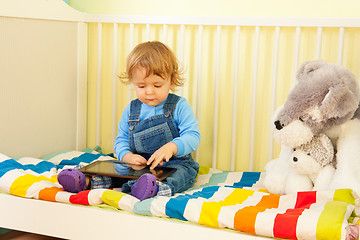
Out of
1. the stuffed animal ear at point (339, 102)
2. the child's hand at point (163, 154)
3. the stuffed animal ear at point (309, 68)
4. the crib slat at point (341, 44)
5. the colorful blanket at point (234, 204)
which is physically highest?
the crib slat at point (341, 44)

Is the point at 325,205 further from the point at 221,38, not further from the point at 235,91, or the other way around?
the point at 221,38

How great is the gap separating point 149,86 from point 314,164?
1.68 ft

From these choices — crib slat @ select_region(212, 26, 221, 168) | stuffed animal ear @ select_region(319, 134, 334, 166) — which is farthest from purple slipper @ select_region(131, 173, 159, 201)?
crib slat @ select_region(212, 26, 221, 168)

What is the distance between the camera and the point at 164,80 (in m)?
1.37

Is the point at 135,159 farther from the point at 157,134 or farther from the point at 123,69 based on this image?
the point at 123,69

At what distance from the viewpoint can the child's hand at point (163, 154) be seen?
1.27m

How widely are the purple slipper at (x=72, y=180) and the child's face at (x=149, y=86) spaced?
12.6 inches

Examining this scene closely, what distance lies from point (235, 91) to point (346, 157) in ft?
1.71

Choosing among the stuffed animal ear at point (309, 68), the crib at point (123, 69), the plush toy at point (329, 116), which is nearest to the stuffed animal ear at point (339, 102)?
the plush toy at point (329, 116)

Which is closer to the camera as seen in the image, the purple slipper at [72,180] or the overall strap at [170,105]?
the purple slipper at [72,180]

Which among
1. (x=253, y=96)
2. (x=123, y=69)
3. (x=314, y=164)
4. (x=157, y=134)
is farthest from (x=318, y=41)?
(x=123, y=69)

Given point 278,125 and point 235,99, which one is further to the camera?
point 235,99

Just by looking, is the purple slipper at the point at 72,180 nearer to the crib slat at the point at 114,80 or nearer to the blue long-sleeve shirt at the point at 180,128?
the blue long-sleeve shirt at the point at 180,128

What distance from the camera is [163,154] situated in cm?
128
